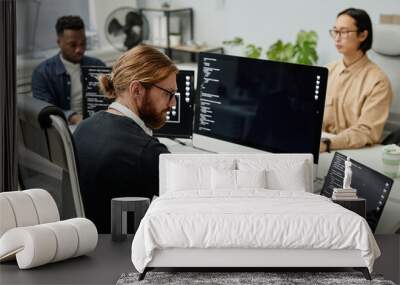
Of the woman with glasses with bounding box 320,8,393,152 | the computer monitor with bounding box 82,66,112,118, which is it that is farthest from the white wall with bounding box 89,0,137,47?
the woman with glasses with bounding box 320,8,393,152

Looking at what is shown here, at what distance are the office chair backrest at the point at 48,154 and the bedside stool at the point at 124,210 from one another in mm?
428

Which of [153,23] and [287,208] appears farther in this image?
Answer: [153,23]

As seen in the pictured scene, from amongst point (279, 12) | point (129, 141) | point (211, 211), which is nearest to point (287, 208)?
point (211, 211)

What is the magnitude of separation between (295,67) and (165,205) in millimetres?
→ 1199

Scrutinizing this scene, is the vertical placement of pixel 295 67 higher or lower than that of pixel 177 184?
higher

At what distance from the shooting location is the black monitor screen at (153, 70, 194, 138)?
17.7ft

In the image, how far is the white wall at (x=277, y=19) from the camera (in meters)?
5.88

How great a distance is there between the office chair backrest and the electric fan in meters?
0.92

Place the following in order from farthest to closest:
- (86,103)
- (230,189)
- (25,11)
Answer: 1. (25,11)
2. (86,103)
3. (230,189)

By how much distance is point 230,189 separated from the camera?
4746 mm

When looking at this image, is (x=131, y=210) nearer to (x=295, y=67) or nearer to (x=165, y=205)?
(x=165, y=205)

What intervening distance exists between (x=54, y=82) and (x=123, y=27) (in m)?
0.73

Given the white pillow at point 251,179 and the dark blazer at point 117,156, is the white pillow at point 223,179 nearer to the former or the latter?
the white pillow at point 251,179

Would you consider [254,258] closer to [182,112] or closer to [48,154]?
[182,112]
